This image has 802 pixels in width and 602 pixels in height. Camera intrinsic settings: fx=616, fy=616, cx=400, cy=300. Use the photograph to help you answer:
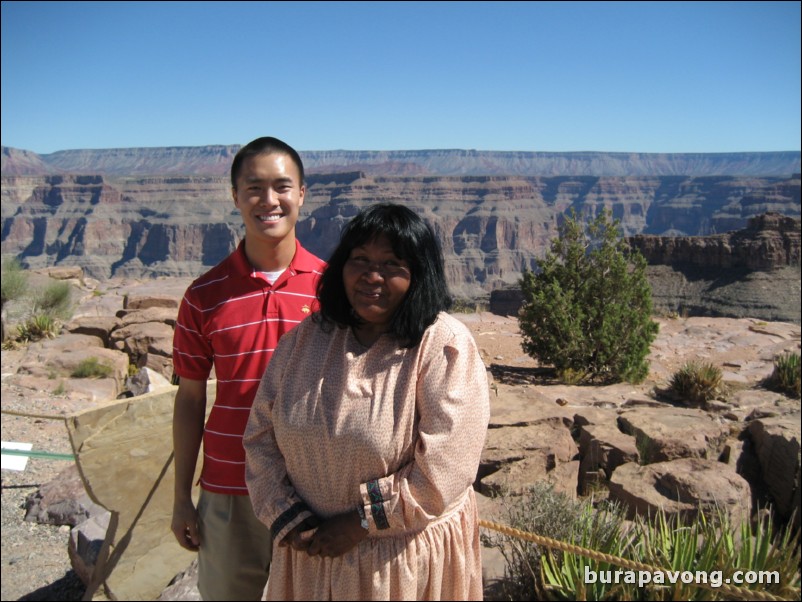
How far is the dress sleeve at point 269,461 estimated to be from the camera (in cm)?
171

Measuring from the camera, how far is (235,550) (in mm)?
2055

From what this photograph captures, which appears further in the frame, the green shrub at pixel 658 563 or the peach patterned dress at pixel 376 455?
the green shrub at pixel 658 563

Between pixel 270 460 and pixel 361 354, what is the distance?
405 millimetres

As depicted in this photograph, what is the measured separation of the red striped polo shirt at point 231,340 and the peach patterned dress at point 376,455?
0.29 meters

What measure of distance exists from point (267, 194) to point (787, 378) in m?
7.34

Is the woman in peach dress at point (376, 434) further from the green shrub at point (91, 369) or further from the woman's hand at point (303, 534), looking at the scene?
the green shrub at point (91, 369)

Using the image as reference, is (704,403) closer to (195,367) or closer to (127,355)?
(195,367)

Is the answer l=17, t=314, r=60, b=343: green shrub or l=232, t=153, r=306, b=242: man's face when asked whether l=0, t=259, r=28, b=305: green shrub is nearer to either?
l=17, t=314, r=60, b=343: green shrub

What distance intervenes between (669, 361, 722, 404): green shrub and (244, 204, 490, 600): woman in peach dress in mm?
5994

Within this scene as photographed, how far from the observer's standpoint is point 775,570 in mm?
2779

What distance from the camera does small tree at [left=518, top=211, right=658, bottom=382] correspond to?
27.0ft

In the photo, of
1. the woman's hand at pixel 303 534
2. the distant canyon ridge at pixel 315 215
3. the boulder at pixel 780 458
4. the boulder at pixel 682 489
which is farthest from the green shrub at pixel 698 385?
the distant canyon ridge at pixel 315 215

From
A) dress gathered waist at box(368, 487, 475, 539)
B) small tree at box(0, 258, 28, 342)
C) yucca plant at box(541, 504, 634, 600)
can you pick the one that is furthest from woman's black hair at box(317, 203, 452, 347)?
small tree at box(0, 258, 28, 342)

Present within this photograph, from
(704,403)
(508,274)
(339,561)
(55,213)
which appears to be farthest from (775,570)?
(55,213)
